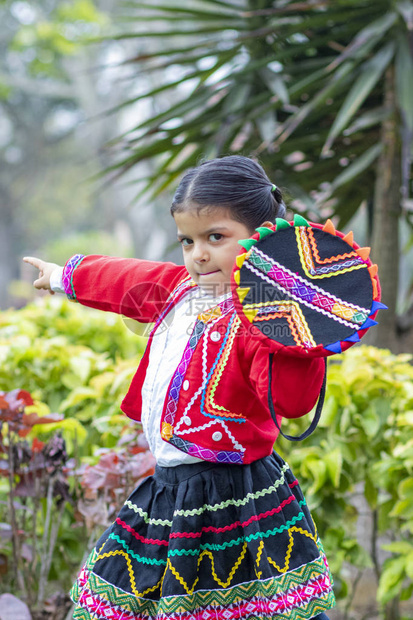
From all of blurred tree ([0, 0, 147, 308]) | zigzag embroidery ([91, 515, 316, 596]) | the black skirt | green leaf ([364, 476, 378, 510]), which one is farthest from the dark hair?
blurred tree ([0, 0, 147, 308])

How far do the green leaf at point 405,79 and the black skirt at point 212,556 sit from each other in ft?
5.60

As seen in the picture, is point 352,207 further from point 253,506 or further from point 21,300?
point 21,300

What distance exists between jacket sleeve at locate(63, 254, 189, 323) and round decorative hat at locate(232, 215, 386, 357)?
344 millimetres

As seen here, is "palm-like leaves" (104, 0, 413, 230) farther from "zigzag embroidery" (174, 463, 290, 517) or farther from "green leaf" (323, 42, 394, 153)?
"zigzag embroidery" (174, 463, 290, 517)

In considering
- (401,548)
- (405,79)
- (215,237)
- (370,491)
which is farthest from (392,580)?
(405,79)

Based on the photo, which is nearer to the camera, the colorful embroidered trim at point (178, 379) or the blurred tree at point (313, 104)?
the colorful embroidered trim at point (178, 379)

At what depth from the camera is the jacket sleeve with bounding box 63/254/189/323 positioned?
57.1 inches

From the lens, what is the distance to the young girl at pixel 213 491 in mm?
1206

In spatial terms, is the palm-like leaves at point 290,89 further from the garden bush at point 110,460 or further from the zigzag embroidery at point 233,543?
the zigzag embroidery at point 233,543

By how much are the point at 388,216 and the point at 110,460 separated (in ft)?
5.86

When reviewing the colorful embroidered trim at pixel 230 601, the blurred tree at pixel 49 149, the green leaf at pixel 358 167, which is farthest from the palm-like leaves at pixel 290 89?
the blurred tree at pixel 49 149

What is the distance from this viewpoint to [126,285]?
146 cm

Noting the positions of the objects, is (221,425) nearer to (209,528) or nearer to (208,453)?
(208,453)

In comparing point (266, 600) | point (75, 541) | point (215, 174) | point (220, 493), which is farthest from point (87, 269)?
point (75, 541)
